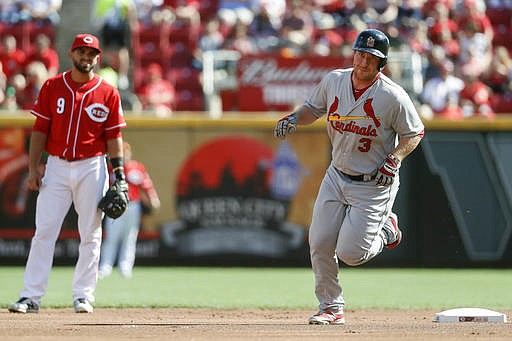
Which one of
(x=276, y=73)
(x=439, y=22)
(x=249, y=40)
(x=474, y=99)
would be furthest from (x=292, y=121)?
(x=439, y=22)

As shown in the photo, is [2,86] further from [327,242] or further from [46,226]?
[327,242]

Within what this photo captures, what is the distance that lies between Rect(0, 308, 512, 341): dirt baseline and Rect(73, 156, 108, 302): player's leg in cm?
28

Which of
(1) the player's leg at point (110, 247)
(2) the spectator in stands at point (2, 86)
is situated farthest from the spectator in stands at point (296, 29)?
(2) the spectator in stands at point (2, 86)

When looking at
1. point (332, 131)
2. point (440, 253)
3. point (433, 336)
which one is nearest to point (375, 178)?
point (332, 131)

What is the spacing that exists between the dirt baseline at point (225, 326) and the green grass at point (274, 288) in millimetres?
881

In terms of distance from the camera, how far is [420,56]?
53.9 feet

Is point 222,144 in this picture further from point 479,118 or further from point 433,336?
point 433,336

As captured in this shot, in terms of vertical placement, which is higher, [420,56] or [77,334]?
[420,56]

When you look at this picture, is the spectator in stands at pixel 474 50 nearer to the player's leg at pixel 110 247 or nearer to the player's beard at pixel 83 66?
the player's leg at pixel 110 247

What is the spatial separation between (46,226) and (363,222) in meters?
2.61

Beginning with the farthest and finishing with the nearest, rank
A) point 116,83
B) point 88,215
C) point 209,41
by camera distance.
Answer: point 209,41 → point 116,83 → point 88,215

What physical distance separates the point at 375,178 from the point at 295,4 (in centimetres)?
1048

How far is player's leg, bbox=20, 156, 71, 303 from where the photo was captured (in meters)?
8.28

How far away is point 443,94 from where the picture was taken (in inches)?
623
